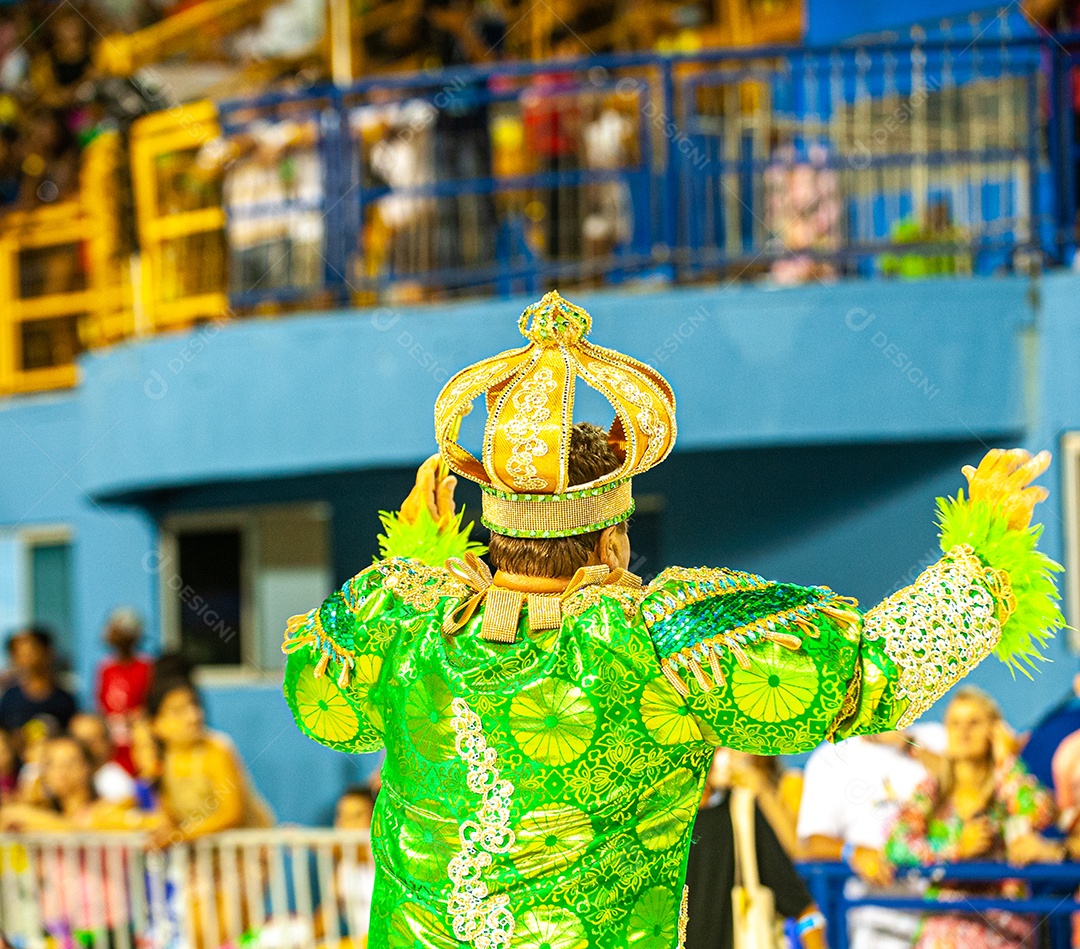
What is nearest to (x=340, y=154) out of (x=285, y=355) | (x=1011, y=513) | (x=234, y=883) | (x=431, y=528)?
(x=285, y=355)

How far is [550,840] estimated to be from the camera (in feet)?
9.73

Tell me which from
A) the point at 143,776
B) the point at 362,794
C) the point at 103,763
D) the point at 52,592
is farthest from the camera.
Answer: the point at 52,592

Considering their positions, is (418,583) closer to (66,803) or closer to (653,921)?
(653,921)

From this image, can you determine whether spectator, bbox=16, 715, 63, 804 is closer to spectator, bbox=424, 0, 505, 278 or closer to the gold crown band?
spectator, bbox=424, 0, 505, 278

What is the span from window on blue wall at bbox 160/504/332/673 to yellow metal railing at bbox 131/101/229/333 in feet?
4.91

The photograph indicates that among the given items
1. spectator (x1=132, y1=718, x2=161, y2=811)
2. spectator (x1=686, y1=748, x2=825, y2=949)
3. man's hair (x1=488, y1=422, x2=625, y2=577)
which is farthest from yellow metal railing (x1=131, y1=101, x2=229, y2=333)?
man's hair (x1=488, y1=422, x2=625, y2=577)

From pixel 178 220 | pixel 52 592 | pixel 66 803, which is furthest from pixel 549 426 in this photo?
pixel 52 592

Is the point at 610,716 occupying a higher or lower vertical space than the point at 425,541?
lower

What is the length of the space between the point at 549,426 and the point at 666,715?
53 cm

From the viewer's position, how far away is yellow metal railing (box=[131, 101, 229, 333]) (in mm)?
10102

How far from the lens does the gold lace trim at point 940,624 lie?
9.59 feet

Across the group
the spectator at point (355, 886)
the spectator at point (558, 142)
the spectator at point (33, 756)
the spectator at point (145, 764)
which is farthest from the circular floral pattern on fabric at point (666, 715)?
the spectator at point (558, 142)

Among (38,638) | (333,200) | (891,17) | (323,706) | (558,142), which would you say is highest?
(891,17)

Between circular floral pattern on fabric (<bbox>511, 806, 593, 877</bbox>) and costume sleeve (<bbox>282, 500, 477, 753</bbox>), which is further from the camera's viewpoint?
costume sleeve (<bbox>282, 500, 477, 753</bbox>)
